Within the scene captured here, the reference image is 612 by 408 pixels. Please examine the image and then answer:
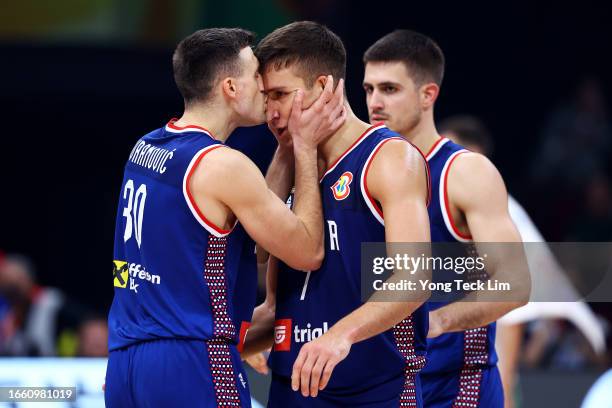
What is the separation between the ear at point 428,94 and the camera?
18.7ft

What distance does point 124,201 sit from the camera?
4.50m

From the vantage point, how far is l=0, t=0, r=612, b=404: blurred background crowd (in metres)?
11.5

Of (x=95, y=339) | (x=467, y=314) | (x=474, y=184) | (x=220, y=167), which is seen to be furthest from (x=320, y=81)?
(x=95, y=339)

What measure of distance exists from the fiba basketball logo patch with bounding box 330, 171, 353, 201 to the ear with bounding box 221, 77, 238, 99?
548 mm

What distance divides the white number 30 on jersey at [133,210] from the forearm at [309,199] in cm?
61

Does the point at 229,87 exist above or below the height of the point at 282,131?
above

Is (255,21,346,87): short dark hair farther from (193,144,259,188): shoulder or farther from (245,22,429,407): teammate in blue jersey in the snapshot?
(193,144,259,188): shoulder

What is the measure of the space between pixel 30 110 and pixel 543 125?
19.7 feet

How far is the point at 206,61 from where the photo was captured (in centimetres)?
447

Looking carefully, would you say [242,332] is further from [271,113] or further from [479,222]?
[479,222]

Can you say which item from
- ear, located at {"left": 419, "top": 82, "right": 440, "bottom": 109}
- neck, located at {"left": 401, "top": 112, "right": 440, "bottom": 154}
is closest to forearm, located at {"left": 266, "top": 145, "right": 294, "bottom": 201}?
neck, located at {"left": 401, "top": 112, "right": 440, "bottom": 154}

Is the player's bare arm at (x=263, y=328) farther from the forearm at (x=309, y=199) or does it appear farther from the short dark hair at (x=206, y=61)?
the short dark hair at (x=206, y=61)

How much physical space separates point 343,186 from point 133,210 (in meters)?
0.85

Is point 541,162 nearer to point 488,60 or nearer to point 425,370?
point 488,60
